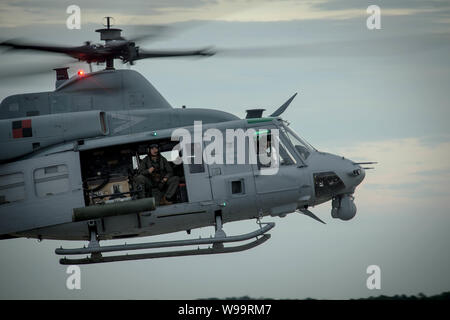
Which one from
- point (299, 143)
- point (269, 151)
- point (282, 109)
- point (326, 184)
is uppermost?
point (282, 109)

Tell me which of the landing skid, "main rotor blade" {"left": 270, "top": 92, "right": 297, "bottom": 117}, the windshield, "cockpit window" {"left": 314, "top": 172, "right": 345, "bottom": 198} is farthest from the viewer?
"main rotor blade" {"left": 270, "top": 92, "right": 297, "bottom": 117}

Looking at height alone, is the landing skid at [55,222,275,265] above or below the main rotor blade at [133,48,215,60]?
below

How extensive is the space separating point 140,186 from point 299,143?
10.1 ft

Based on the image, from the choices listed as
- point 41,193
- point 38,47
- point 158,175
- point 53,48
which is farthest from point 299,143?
point 38,47

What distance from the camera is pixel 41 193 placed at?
2158cm

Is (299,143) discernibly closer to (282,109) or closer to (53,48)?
(282,109)

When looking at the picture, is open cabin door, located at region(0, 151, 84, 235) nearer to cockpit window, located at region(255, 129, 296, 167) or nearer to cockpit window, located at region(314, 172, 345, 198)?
cockpit window, located at region(255, 129, 296, 167)

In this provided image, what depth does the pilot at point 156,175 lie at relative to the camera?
2162 cm

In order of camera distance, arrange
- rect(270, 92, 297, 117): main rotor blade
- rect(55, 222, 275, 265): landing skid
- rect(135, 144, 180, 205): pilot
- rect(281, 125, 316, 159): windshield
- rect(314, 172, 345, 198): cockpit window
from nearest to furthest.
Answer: rect(55, 222, 275, 265): landing skid → rect(135, 144, 180, 205): pilot → rect(314, 172, 345, 198): cockpit window → rect(281, 125, 316, 159): windshield → rect(270, 92, 297, 117): main rotor blade

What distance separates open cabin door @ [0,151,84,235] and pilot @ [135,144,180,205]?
3.71 ft

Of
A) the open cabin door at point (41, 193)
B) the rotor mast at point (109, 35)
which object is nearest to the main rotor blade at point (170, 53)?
the rotor mast at point (109, 35)

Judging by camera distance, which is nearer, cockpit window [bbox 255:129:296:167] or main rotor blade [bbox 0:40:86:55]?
cockpit window [bbox 255:129:296:167]

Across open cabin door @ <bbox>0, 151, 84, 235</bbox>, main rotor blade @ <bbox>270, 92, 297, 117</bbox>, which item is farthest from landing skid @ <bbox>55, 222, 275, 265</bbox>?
main rotor blade @ <bbox>270, 92, 297, 117</bbox>

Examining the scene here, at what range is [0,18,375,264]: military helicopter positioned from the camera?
21516mm
